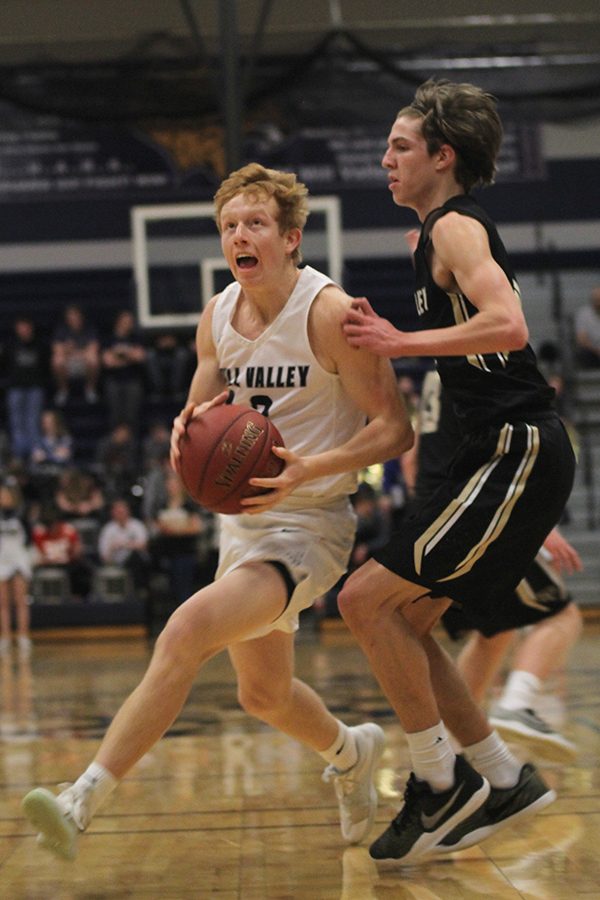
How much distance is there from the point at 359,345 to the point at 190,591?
9.02 meters

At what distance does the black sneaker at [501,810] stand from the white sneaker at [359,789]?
35 cm

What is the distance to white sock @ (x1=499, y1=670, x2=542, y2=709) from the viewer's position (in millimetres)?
4539

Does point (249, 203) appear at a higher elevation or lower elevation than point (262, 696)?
higher

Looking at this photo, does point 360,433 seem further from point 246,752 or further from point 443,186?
point 246,752

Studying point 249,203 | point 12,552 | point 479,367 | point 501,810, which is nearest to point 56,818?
point 501,810

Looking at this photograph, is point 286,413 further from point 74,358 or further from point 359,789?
point 74,358

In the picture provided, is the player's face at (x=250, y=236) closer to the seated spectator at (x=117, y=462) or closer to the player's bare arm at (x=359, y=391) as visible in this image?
the player's bare arm at (x=359, y=391)

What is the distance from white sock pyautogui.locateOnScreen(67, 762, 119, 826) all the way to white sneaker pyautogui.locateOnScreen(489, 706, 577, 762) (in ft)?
5.59

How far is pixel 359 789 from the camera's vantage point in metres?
3.77

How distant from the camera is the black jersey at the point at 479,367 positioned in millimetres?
3328

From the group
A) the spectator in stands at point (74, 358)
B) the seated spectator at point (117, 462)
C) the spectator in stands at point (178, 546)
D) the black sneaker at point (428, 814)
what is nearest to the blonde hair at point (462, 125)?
the black sneaker at point (428, 814)

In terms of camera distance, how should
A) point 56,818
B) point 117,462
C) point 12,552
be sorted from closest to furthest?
point 56,818
point 12,552
point 117,462

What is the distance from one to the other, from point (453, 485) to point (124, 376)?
11.8 metres

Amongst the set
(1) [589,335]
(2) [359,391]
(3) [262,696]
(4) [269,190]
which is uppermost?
(4) [269,190]
